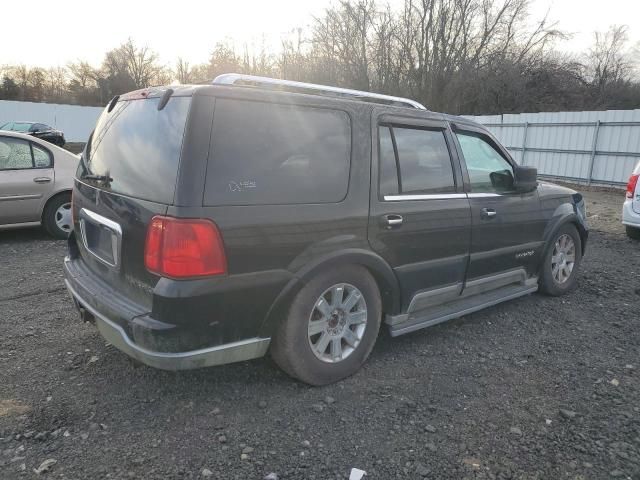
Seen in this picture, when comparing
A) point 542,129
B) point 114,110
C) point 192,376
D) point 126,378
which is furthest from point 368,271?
point 542,129

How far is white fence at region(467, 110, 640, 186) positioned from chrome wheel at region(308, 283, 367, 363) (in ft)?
42.1

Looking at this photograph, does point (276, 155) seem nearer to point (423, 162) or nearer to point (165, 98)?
point (165, 98)

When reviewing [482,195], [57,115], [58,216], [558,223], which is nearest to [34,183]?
[58,216]

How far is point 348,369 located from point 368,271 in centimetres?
66

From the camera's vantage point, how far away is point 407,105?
12.1 ft

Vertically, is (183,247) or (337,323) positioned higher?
(183,247)

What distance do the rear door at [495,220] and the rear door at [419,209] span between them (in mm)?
162

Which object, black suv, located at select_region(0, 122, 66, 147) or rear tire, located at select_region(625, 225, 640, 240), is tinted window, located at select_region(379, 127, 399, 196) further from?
black suv, located at select_region(0, 122, 66, 147)

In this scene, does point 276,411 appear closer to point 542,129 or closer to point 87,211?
point 87,211

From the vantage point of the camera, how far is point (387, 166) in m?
3.31

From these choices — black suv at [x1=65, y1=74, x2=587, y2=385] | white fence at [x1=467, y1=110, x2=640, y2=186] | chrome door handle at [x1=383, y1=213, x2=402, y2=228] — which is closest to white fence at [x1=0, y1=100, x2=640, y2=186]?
white fence at [x1=467, y1=110, x2=640, y2=186]

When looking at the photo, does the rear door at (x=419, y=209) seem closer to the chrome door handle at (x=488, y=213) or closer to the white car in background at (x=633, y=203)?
the chrome door handle at (x=488, y=213)

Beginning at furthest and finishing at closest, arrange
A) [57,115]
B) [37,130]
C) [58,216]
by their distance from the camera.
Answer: [57,115] < [37,130] < [58,216]

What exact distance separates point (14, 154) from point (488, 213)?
19.9 feet
